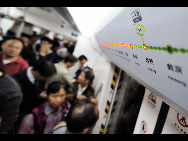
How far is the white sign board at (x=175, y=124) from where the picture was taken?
70cm

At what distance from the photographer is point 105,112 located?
6.97 ft


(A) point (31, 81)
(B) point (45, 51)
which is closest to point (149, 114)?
(A) point (31, 81)

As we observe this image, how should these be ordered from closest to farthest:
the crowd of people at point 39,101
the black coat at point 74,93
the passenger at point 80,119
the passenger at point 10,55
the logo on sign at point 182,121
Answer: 1. the logo on sign at point 182,121
2. the crowd of people at point 39,101
3. the passenger at point 80,119
4. the passenger at point 10,55
5. the black coat at point 74,93

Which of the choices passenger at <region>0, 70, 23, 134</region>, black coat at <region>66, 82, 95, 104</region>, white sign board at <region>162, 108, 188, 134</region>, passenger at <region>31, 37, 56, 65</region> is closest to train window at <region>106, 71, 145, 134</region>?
white sign board at <region>162, 108, 188, 134</region>

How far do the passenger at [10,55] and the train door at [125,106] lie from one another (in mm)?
2023

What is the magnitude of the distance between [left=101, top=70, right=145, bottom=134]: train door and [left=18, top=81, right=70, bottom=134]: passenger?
841 millimetres

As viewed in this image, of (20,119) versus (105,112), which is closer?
(20,119)

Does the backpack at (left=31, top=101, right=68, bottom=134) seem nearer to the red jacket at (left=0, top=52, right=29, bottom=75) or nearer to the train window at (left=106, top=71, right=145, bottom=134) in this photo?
the train window at (left=106, top=71, right=145, bottom=134)

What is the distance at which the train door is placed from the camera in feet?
4.31

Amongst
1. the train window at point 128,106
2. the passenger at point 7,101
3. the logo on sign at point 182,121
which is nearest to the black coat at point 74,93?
the train window at point 128,106

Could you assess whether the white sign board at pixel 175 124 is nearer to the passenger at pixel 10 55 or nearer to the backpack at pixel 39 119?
the backpack at pixel 39 119
